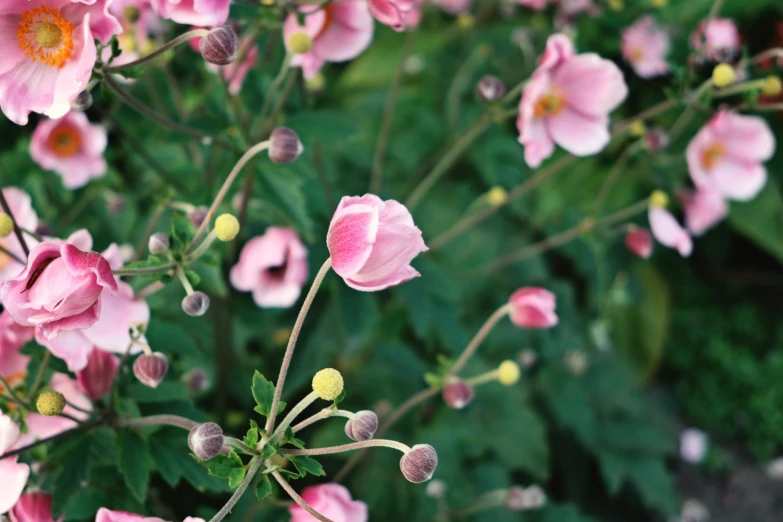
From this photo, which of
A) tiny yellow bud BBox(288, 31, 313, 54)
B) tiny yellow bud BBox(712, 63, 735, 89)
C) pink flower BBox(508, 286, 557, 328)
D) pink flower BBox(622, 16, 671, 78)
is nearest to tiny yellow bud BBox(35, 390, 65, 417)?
tiny yellow bud BBox(288, 31, 313, 54)

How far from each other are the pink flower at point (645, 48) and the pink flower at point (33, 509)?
3.84ft

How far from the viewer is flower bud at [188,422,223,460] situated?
1.57ft

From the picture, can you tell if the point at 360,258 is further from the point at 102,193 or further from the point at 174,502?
the point at 102,193

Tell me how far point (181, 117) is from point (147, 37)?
171 millimetres

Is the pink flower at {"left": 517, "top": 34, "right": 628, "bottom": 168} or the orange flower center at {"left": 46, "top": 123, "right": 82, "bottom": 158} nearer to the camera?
the pink flower at {"left": 517, "top": 34, "right": 628, "bottom": 168}

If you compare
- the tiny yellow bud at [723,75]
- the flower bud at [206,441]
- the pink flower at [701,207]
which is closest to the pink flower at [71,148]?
the flower bud at [206,441]

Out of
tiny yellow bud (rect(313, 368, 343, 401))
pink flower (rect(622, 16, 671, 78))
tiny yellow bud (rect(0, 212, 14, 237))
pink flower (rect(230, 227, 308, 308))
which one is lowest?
pink flower (rect(622, 16, 671, 78))

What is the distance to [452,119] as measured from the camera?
151 centimetres

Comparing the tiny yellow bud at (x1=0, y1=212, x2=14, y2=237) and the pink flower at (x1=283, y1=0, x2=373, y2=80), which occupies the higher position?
the pink flower at (x1=283, y1=0, x2=373, y2=80)

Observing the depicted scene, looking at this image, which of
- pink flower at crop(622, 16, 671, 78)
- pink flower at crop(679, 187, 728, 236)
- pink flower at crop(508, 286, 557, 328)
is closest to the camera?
pink flower at crop(508, 286, 557, 328)

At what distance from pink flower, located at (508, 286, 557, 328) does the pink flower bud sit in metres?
0.44

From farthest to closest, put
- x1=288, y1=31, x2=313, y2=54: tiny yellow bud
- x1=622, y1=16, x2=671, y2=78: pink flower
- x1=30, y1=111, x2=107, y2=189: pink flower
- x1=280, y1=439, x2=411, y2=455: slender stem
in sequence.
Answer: x1=622, y1=16, x2=671, y2=78: pink flower
x1=30, y1=111, x2=107, y2=189: pink flower
x1=288, y1=31, x2=313, y2=54: tiny yellow bud
x1=280, y1=439, x2=411, y2=455: slender stem

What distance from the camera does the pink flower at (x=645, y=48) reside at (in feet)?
4.46

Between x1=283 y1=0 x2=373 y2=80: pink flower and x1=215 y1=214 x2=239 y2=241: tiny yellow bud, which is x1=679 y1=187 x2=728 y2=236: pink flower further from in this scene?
x1=215 y1=214 x2=239 y2=241: tiny yellow bud
